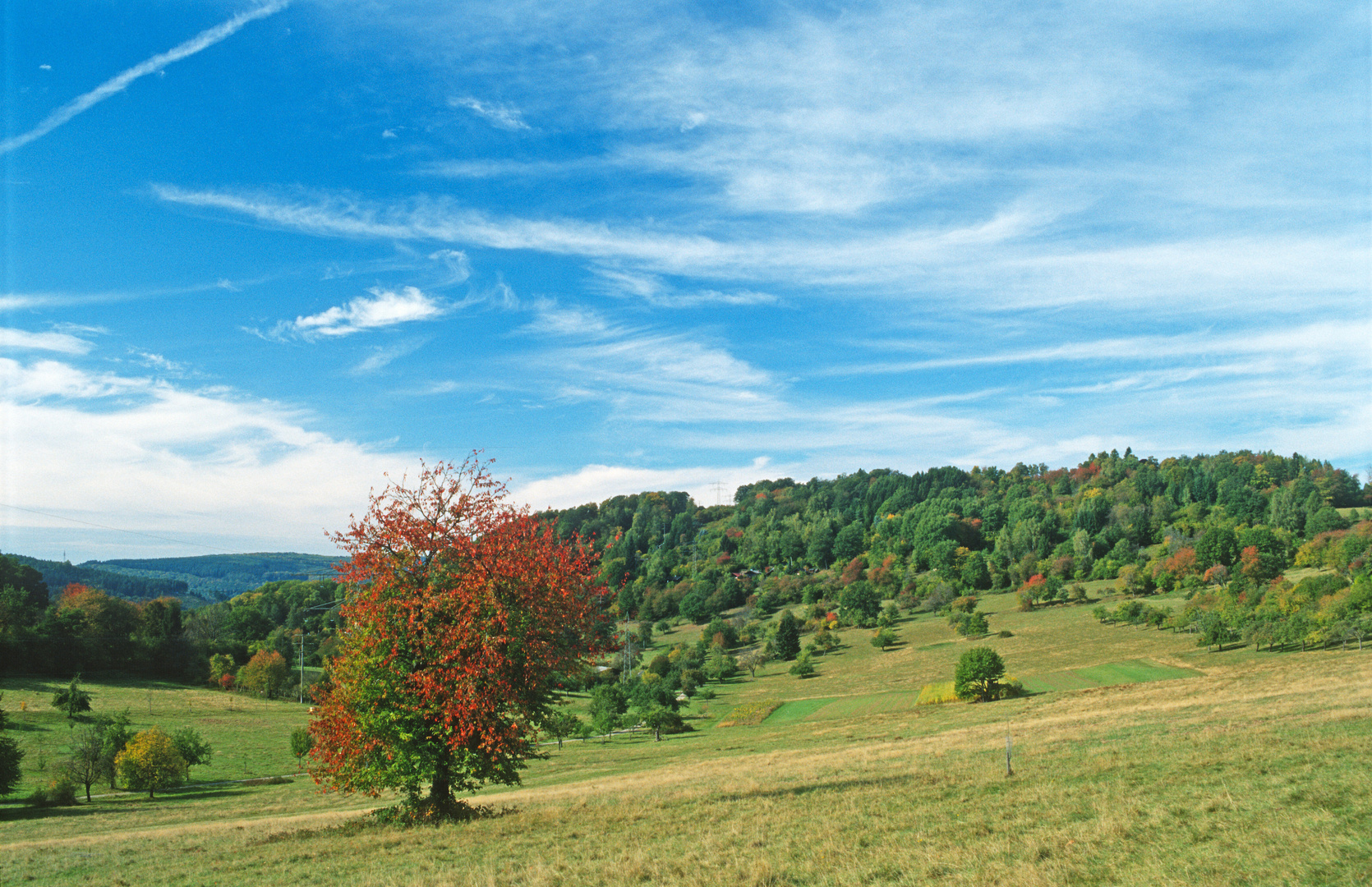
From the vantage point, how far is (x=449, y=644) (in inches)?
731

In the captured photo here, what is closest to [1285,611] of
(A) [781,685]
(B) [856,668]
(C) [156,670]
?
(B) [856,668]

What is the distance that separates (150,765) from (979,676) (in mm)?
79167

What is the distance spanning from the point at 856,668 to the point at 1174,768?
11327 cm

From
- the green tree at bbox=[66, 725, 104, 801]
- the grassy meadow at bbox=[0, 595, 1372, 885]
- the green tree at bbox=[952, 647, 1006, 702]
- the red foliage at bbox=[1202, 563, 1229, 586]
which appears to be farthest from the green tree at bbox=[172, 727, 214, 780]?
the red foliage at bbox=[1202, 563, 1229, 586]

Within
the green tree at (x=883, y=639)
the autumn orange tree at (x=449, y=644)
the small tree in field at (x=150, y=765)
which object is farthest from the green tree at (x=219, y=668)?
the autumn orange tree at (x=449, y=644)

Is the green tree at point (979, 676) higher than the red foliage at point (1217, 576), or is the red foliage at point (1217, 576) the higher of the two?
the red foliage at point (1217, 576)

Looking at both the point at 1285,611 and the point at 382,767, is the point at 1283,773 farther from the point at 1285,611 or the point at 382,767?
the point at 1285,611

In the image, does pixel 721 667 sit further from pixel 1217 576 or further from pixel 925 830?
pixel 925 830

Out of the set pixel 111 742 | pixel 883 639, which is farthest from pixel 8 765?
pixel 883 639

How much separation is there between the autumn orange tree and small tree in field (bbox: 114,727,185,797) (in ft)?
172

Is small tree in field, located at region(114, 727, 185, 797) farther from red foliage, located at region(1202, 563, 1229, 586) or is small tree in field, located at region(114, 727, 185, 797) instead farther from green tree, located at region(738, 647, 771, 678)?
red foliage, located at region(1202, 563, 1229, 586)

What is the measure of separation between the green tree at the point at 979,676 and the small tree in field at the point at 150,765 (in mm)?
76159

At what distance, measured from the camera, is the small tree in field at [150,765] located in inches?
2336

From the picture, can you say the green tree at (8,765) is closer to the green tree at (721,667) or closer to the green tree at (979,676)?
the green tree at (979,676)
